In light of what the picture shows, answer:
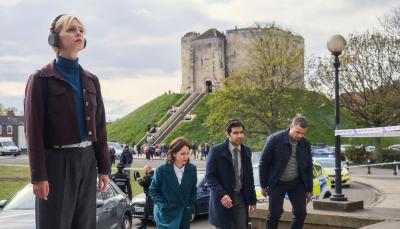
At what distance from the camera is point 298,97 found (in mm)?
44562

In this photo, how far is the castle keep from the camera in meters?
83.8

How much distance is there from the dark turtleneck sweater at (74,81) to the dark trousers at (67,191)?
0.55 ft

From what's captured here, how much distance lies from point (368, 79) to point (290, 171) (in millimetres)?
36096

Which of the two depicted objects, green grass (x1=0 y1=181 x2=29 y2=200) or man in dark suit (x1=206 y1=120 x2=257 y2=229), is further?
green grass (x1=0 y1=181 x2=29 y2=200)

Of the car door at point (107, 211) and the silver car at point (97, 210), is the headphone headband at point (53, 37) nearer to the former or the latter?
the silver car at point (97, 210)

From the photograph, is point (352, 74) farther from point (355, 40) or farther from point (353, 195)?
point (353, 195)

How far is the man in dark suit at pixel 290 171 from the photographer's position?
300 inches

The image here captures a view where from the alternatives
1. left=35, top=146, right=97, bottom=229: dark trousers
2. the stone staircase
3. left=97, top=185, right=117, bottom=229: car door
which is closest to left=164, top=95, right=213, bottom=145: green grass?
the stone staircase

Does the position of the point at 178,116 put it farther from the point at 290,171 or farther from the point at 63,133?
the point at 63,133

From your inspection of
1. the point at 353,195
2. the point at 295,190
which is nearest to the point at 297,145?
the point at 295,190

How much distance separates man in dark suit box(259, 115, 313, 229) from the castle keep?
74.8 m

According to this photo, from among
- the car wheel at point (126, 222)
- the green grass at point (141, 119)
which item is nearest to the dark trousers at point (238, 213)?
the car wheel at point (126, 222)

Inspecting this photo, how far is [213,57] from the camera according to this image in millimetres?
85500

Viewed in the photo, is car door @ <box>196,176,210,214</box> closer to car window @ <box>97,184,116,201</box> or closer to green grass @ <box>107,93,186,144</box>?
car window @ <box>97,184,116,201</box>
